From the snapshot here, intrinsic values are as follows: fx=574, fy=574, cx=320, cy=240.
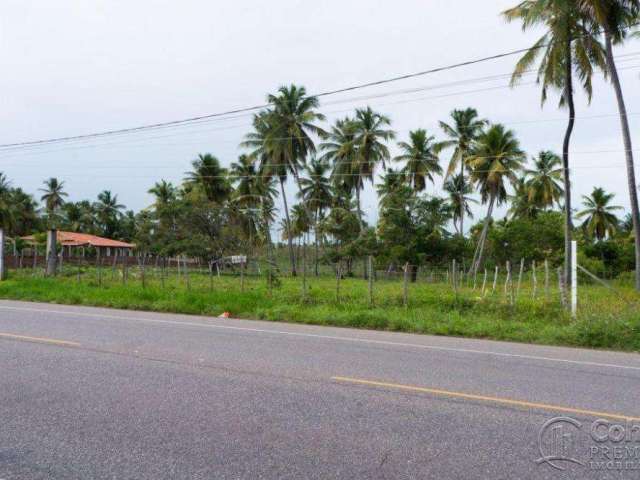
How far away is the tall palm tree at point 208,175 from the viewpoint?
53.5 m

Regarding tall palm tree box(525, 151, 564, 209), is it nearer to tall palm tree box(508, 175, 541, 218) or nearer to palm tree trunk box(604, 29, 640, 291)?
tall palm tree box(508, 175, 541, 218)

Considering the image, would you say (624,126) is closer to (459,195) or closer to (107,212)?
(459,195)

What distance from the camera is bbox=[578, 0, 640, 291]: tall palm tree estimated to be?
20859 millimetres

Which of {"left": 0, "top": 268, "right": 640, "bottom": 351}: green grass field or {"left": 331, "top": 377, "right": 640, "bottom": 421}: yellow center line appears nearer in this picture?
{"left": 331, "top": 377, "right": 640, "bottom": 421}: yellow center line

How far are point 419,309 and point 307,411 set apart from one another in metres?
9.25

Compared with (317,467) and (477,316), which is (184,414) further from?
(477,316)

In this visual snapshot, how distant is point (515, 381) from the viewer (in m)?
6.93

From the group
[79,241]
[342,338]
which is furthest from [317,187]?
[342,338]

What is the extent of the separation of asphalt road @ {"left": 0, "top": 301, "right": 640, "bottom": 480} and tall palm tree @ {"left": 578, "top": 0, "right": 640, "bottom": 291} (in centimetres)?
1475

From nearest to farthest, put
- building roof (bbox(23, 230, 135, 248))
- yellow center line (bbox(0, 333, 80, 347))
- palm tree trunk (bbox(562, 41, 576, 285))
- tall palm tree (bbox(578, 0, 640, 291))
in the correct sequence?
yellow center line (bbox(0, 333, 80, 347))
tall palm tree (bbox(578, 0, 640, 291))
palm tree trunk (bbox(562, 41, 576, 285))
building roof (bbox(23, 230, 135, 248))

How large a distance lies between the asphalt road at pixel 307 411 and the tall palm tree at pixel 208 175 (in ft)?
148

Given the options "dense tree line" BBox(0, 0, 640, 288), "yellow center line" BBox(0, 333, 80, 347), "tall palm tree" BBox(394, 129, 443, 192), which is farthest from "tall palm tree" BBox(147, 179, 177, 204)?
"yellow center line" BBox(0, 333, 80, 347)

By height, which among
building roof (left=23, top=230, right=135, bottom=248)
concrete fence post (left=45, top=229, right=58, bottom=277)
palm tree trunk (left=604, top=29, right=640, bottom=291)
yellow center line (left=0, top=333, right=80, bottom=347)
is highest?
palm tree trunk (left=604, top=29, right=640, bottom=291)

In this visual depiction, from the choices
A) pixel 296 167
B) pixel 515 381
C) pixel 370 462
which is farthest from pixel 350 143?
pixel 370 462
